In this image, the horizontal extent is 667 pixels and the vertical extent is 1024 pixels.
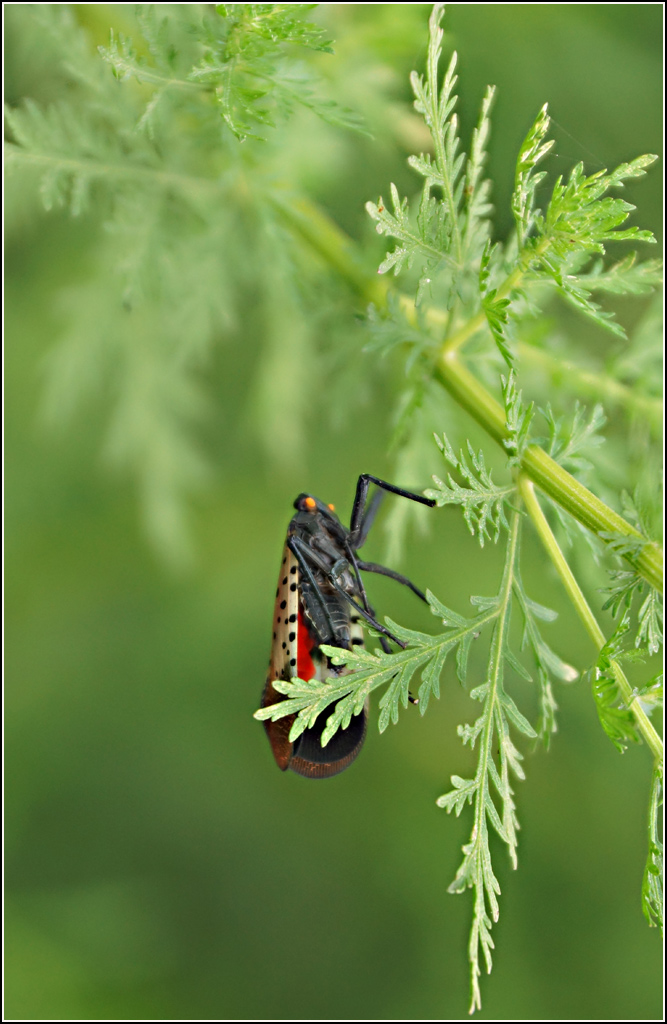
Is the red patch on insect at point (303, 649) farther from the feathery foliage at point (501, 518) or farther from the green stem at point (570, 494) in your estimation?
the green stem at point (570, 494)

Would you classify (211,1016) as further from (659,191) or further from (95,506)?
(659,191)

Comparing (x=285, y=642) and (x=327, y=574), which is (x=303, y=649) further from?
(x=327, y=574)

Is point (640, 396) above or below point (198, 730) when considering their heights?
above

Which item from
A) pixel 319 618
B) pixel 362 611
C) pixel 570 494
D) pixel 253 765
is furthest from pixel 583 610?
pixel 253 765

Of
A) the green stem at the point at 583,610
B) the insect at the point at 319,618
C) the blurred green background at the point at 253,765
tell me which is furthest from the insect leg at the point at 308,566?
the blurred green background at the point at 253,765

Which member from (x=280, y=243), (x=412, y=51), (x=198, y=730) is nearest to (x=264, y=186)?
(x=280, y=243)

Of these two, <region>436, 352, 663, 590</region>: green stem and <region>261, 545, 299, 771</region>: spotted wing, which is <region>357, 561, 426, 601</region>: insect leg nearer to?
<region>261, 545, 299, 771</region>: spotted wing

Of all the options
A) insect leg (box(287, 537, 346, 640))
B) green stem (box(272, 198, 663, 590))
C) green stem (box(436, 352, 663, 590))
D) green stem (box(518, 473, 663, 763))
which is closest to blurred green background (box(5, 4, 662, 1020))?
green stem (box(272, 198, 663, 590))
